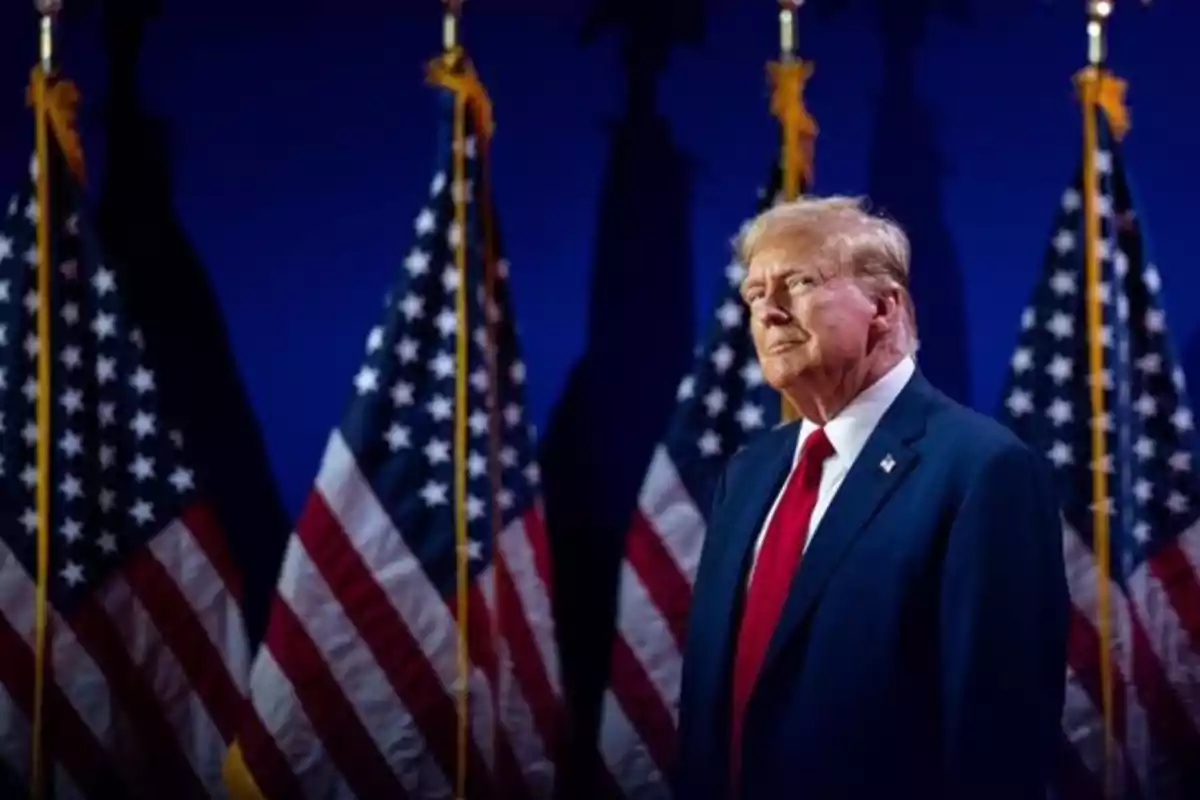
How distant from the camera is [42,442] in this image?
2.38m

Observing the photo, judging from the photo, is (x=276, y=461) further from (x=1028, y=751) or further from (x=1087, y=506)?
(x=1028, y=751)

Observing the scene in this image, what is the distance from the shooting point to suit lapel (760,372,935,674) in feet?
4.68

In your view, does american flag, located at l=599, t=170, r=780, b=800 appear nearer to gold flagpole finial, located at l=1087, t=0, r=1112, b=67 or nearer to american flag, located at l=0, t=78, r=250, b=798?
gold flagpole finial, located at l=1087, t=0, r=1112, b=67

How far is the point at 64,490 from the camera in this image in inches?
95.0

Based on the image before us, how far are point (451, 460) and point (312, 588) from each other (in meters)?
0.32

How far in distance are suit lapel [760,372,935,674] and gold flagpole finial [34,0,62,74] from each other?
1.70 meters

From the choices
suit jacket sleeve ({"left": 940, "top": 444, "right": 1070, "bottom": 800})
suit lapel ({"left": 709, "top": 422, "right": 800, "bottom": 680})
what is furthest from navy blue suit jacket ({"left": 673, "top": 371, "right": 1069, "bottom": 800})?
suit lapel ({"left": 709, "top": 422, "right": 800, "bottom": 680})

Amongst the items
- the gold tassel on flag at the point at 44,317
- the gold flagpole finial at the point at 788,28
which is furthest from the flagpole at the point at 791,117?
the gold tassel on flag at the point at 44,317

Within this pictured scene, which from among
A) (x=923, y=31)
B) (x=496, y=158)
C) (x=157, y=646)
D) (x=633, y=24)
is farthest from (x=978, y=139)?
(x=157, y=646)

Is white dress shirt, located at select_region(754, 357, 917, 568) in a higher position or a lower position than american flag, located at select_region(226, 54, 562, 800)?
higher

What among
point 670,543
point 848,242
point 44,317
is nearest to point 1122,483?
point 670,543

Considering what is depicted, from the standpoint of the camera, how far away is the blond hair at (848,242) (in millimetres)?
1522

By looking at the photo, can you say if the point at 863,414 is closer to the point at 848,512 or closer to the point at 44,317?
the point at 848,512

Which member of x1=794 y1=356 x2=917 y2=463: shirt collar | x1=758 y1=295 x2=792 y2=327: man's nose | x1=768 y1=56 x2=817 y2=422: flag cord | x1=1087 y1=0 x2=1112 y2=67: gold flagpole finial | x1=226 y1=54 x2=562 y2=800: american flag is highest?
x1=1087 y1=0 x2=1112 y2=67: gold flagpole finial
